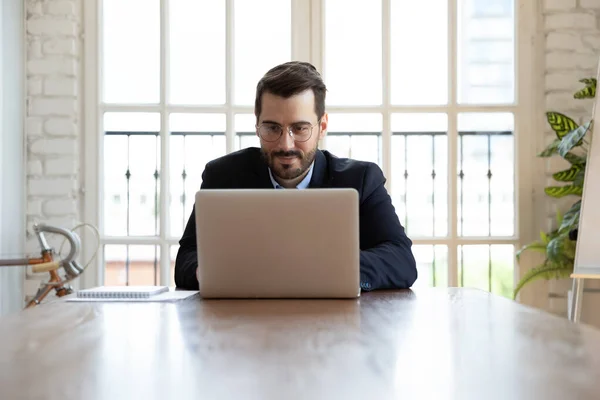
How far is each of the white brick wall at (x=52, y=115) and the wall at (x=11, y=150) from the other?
5 centimetres

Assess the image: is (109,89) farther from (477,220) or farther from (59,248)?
(477,220)

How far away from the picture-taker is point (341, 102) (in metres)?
3.76

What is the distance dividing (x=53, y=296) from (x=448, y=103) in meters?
2.12

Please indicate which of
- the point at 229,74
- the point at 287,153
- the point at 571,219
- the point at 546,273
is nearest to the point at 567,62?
the point at 571,219

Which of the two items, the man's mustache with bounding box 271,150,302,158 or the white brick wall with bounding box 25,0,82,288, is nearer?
the man's mustache with bounding box 271,150,302,158

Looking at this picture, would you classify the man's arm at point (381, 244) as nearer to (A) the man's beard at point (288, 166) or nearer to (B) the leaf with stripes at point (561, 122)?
(A) the man's beard at point (288, 166)

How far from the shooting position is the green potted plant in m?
3.34

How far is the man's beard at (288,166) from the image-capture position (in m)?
2.42

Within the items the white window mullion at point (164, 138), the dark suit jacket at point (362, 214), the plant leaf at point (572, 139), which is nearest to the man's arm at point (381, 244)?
the dark suit jacket at point (362, 214)

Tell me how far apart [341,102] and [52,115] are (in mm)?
1394

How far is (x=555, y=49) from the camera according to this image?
3668 millimetres

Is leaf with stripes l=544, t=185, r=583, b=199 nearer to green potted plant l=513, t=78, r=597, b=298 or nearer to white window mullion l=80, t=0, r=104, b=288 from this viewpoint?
green potted plant l=513, t=78, r=597, b=298

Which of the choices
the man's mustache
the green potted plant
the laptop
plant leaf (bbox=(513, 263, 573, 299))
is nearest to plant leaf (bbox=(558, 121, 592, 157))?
the green potted plant

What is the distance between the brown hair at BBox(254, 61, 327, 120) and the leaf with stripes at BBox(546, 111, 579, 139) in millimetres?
1338
